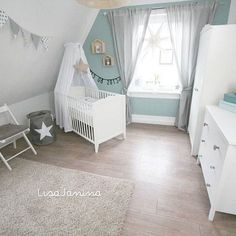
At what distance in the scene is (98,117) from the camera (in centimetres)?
244

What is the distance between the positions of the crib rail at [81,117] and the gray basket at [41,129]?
37 cm

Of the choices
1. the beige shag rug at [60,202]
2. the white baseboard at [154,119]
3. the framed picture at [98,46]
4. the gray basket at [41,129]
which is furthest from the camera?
the white baseboard at [154,119]

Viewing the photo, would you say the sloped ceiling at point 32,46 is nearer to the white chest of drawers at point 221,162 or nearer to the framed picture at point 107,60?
the framed picture at point 107,60

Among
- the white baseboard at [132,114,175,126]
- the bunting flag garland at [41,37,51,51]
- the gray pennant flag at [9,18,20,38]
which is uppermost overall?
the gray pennant flag at [9,18,20,38]

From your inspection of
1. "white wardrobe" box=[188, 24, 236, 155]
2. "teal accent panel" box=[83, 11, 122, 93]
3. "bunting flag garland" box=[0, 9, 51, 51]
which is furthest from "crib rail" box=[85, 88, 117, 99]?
Answer: "white wardrobe" box=[188, 24, 236, 155]

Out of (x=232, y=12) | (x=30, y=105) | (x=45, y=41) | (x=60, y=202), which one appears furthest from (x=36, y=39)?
(x=232, y=12)

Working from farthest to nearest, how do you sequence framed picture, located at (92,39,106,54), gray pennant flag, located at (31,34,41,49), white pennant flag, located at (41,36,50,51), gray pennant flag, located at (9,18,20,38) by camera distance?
framed picture, located at (92,39,106,54), white pennant flag, located at (41,36,50,51), gray pennant flag, located at (31,34,41,49), gray pennant flag, located at (9,18,20,38)

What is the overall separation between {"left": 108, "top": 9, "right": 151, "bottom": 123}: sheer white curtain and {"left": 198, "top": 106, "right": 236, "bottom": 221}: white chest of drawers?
1.86 m

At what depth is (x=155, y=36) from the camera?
3070mm

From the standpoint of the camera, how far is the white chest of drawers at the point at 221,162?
128cm

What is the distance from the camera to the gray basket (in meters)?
2.70

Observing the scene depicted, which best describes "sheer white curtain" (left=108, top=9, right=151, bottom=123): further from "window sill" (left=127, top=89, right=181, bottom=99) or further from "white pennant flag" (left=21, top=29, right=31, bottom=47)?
"white pennant flag" (left=21, top=29, right=31, bottom=47)

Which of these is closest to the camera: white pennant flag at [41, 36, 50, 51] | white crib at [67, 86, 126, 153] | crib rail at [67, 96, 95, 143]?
white pennant flag at [41, 36, 50, 51]

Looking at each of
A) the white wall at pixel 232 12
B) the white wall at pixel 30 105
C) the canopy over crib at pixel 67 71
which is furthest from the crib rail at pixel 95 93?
the white wall at pixel 232 12
